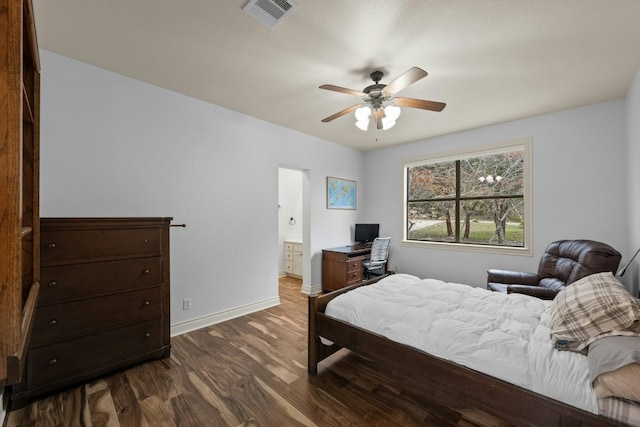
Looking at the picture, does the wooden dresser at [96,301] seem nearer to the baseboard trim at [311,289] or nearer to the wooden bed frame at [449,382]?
the wooden bed frame at [449,382]

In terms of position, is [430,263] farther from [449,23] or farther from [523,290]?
[449,23]

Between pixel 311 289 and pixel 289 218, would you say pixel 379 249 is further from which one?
pixel 289 218

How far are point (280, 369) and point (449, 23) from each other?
2.94m

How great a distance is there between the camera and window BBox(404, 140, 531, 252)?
384cm

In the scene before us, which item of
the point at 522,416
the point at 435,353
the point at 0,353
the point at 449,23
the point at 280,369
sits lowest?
the point at 280,369

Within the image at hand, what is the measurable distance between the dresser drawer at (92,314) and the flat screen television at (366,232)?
3.56 metres

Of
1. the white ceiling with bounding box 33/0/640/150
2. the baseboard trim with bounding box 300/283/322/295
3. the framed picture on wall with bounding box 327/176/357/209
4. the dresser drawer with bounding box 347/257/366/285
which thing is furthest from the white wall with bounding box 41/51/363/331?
the dresser drawer with bounding box 347/257/366/285

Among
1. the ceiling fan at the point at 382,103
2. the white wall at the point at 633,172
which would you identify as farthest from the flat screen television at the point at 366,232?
the white wall at the point at 633,172

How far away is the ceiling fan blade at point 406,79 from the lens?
1931 millimetres

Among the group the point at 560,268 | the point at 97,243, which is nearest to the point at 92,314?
the point at 97,243

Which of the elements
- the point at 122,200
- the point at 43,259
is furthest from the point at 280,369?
the point at 122,200

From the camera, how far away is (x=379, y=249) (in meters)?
4.38

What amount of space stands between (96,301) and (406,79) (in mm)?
2982

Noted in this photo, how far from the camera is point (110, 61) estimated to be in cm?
237
